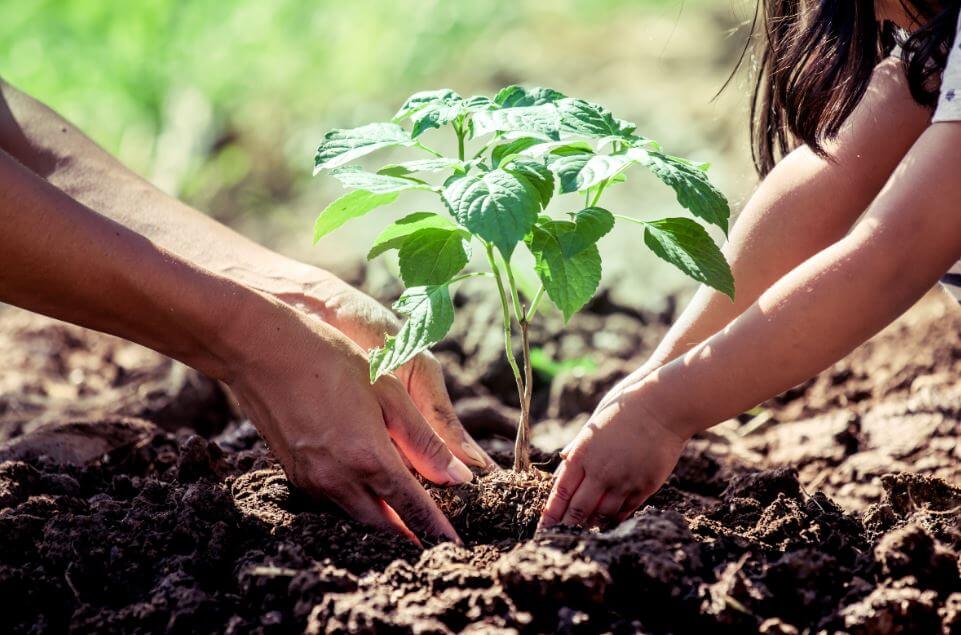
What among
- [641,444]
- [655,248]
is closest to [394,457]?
[641,444]

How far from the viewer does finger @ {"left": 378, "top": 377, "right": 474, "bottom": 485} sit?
1.78 m

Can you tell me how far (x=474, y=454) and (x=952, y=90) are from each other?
109 centimetres

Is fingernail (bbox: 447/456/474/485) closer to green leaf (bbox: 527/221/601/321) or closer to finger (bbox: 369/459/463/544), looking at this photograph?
finger (bbox: 369/459/463/544)

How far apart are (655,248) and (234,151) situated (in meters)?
4.46

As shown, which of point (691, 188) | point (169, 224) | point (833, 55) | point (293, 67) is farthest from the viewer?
point (293, 67)

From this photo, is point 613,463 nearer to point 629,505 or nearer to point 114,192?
point 629,505

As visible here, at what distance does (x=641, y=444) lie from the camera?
1.65 m

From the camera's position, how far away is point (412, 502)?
1720 millimetres

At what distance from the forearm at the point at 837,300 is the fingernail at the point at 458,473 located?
38cm

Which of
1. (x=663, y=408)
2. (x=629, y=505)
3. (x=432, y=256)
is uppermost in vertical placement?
(x=432, y=256)

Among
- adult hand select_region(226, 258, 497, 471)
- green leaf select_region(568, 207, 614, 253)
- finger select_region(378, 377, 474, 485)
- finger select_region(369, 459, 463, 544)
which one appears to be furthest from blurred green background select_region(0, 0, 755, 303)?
green leaf select_region(568, 207, 614, 253)

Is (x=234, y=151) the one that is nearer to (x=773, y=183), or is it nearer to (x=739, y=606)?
(x=773, y=183)

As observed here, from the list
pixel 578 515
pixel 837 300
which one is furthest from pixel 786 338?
pixel 578 515

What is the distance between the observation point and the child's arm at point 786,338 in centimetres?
156
